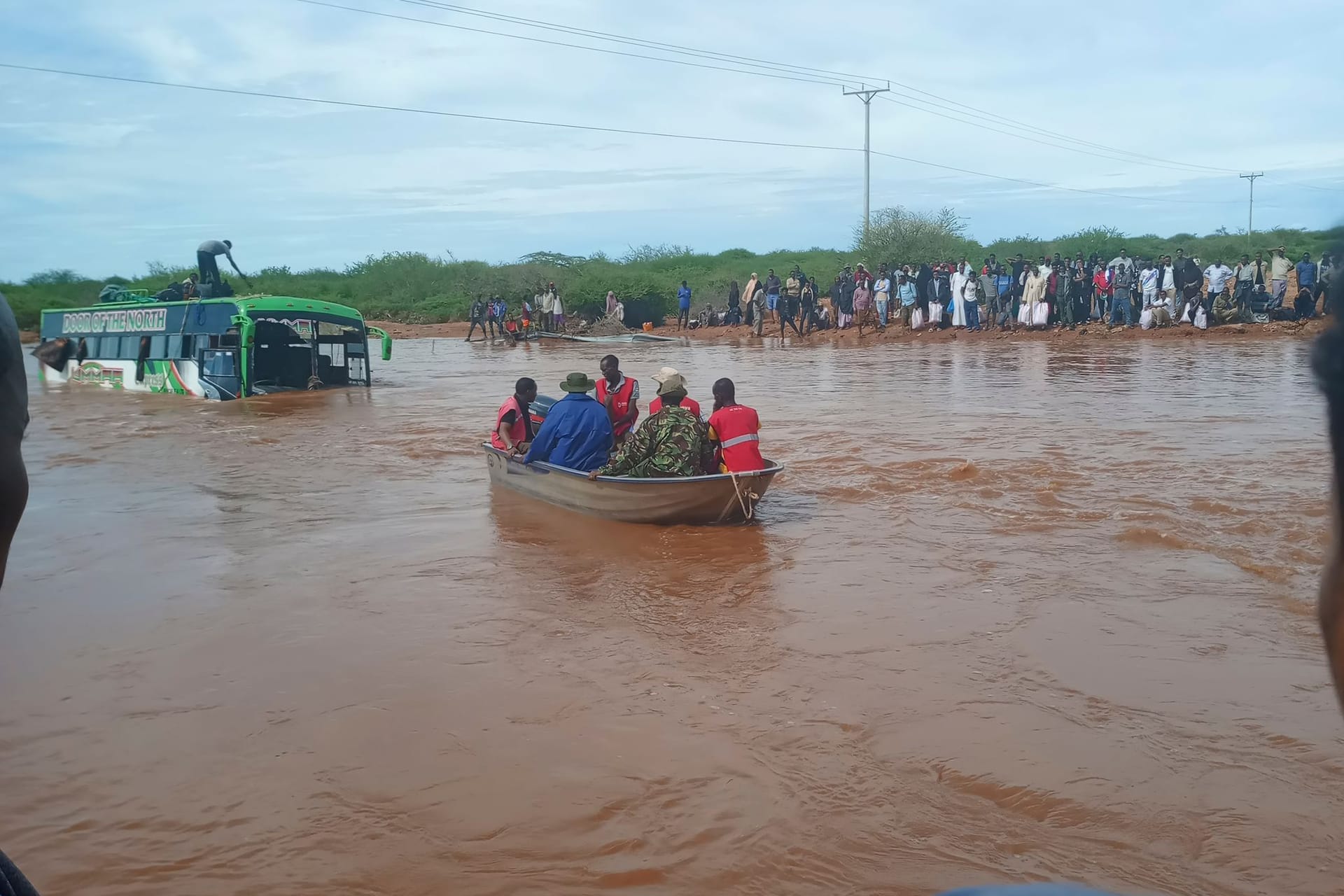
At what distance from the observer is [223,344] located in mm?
22078

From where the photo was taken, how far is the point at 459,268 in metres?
64.6

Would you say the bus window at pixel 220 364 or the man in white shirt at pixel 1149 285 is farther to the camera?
the man in white shirt at pixel 1149 285

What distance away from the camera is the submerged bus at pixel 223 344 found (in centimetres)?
2184

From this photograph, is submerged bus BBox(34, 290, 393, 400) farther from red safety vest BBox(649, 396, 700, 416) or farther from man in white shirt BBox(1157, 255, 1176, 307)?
man in white shirt BBox(1157, 255, 1176, 307)

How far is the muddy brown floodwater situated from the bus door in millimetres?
8463

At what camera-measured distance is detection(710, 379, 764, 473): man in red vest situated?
1012cm

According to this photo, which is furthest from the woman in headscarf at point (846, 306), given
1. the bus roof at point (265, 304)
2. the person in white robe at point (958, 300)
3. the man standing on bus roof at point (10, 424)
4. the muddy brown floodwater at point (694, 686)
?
the man standing on bus roof at point (10, 424)

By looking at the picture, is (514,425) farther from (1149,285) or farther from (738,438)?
(1149,285)

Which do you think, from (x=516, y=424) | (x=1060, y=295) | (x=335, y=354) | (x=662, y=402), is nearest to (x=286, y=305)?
(x=335, y=354)

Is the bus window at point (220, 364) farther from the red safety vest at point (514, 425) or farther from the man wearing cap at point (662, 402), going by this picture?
the man wearing cap at point (662, 402)

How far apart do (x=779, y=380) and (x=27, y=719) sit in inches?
717

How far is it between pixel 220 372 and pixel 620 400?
1327 cm

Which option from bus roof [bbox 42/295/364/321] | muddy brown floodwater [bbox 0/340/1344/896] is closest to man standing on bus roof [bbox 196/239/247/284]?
bus roof [bbox 42/295/364/321]

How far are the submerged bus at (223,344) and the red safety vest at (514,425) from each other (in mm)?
10765
